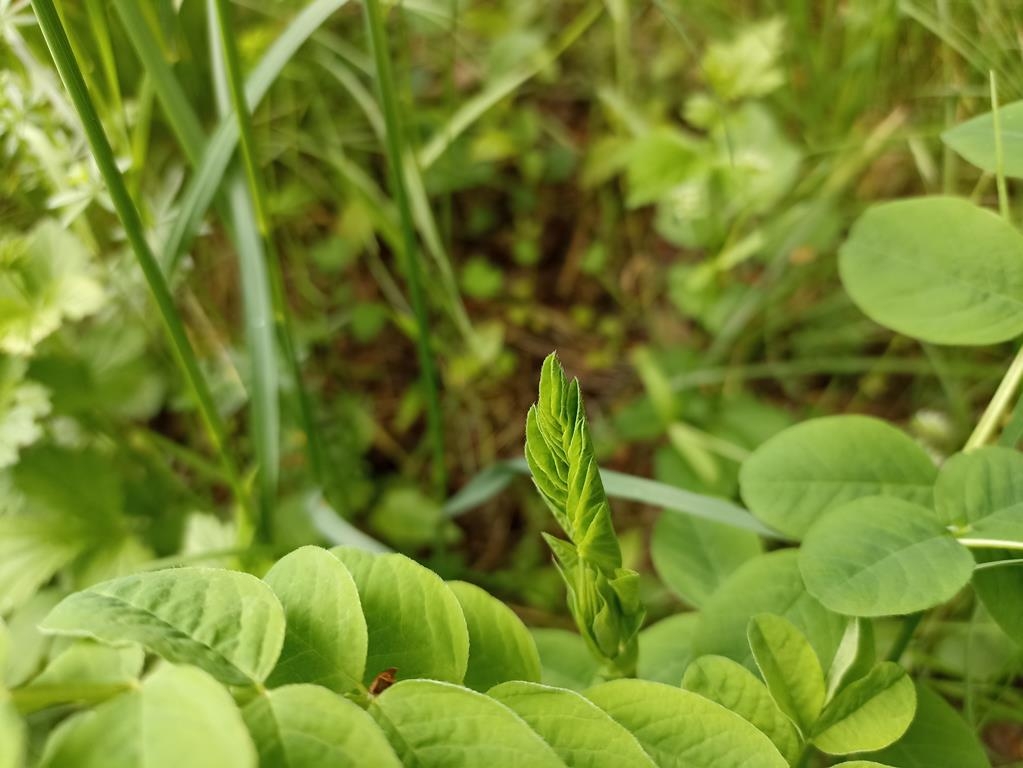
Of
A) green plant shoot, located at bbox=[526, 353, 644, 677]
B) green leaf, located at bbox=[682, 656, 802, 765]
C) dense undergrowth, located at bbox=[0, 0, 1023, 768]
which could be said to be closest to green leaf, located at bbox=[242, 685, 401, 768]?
dense undergrowth, located at bbox=[0, 0, 1023, 768]

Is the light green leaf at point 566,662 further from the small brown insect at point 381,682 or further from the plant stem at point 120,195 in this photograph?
→ the plant stem at point 120,195

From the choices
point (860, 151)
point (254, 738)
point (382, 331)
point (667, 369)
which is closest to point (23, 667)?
point (254, 738)

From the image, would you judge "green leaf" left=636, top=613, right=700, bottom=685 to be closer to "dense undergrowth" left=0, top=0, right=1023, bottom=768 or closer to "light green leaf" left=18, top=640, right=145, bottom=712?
"dense undergrowth" left=0, top=0, right=1023, bottom=768

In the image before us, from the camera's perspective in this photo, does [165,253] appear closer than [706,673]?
No

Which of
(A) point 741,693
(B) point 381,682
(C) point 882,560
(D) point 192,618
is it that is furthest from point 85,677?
(C) point 882,560

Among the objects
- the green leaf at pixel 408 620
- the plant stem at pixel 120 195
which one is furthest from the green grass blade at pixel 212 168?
the green leaf at pixel 408 620

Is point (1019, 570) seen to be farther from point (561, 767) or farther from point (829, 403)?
point (829, 403)

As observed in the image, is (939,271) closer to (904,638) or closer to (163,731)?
(904,638)
